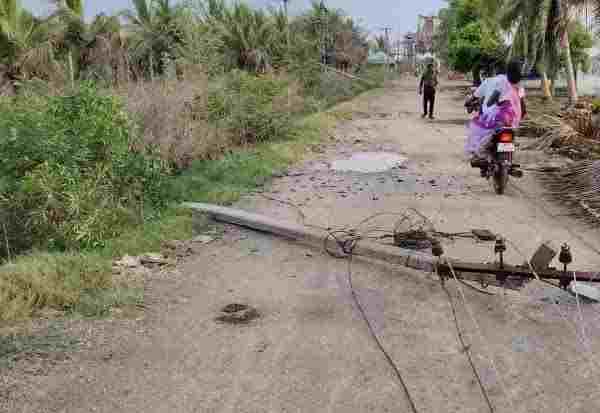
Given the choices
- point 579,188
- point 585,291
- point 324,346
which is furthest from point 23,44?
point 585,291

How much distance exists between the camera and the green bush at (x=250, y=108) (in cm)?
1153

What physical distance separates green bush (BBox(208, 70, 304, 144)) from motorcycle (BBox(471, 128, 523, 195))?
5.37 metres

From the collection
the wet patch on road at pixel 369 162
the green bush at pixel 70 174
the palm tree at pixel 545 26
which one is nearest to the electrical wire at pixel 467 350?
the green bush at pixel 70 174

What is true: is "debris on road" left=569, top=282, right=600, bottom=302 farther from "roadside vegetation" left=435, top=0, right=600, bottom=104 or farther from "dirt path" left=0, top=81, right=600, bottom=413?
"roadside vegetation" left=435, top=0, right=600, bottom=104

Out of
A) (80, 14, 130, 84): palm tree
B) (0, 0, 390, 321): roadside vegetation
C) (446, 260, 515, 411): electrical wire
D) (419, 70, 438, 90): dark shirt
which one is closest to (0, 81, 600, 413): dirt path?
(446, 260, 515, 411): electrical wire

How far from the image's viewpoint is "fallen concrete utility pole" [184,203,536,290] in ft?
13.9

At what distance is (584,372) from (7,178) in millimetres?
5149

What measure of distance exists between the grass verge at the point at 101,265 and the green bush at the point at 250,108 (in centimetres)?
253

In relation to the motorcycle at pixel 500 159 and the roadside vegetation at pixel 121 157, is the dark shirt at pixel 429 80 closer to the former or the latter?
the roadside vegetation at pixel 121 157

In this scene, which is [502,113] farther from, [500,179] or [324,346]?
[324,346]

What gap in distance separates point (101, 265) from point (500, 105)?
204 inches

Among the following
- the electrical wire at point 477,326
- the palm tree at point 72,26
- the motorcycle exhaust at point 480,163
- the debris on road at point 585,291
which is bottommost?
the electrical wire at point 477,326

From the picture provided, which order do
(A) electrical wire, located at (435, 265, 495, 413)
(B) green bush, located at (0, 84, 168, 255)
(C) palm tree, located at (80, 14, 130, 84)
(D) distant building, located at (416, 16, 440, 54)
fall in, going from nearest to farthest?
(A) electrical wire, located at (435, 265, 495, 413)
(B) green bush, located at (0, 84, 168, 255)
(C) palm tree, located at (80, 14, 130, 84)
(D) distant building, located at (416, 16, 440, 54)

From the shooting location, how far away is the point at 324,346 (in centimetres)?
361
